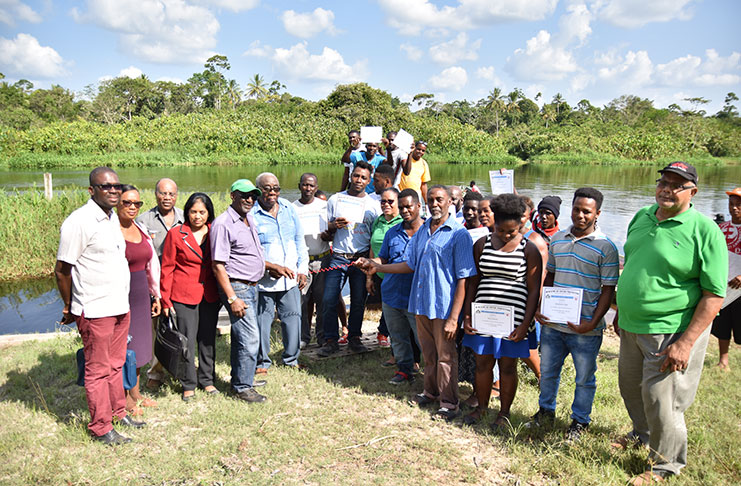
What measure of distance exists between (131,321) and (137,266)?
0.44 meters

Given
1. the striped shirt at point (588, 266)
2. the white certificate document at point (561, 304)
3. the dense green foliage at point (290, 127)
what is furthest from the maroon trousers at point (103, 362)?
the dense green foliage at point (290, 127)

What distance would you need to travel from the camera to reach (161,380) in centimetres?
455

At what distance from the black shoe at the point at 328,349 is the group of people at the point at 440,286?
1.55 feet

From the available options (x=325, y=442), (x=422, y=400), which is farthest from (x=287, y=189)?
(x=325, y=442)

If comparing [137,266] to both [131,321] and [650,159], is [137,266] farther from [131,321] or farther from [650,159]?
[650,159]

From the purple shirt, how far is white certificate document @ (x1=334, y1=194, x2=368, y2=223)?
1.08 metres

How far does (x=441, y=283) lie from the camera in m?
3.76

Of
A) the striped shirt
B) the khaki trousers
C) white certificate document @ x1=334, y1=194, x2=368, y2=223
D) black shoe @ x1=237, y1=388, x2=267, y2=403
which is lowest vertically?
black shoe @ x1=237, y1=388, x2=267, y2=403

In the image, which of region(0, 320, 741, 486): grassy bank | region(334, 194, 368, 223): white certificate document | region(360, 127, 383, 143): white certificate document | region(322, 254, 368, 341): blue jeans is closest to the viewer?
region(0, 320, 741, 486): grassy bank

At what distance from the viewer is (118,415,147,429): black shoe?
3.73 meters

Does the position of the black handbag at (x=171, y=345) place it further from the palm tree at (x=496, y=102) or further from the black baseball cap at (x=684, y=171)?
the palm tree at (x=496, y=102)

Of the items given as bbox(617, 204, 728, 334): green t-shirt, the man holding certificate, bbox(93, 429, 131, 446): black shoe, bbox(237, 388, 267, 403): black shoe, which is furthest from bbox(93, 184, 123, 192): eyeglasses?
bbox(617, 204, 728, 334): green t-shirt

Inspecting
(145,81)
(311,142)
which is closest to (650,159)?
(311,142)

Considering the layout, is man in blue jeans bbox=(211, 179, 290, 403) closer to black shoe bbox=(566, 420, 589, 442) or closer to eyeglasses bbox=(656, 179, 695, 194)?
black shoe bbox=(566, 420, 589, 442)
